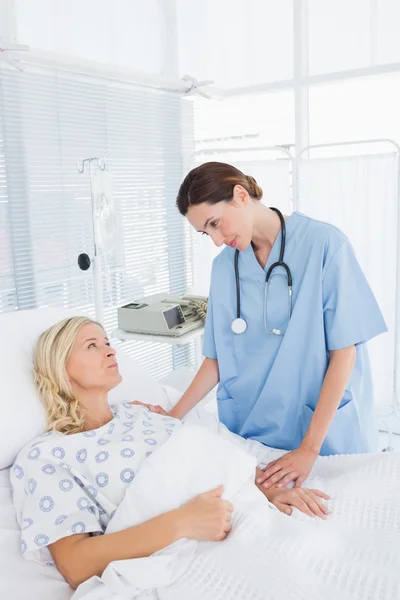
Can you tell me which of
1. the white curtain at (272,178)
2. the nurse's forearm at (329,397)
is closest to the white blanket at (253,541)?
the nurse's forearm at (329,397)

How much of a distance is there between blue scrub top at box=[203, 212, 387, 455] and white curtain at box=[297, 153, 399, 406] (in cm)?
132

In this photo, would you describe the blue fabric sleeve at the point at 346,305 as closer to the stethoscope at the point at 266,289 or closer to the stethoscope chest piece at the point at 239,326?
the stethoscope at the point at 266,289

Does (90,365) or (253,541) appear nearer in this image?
(253,541)

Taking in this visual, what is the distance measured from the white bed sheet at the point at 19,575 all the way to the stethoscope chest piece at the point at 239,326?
78 centimetres

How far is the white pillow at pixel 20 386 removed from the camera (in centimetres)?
153

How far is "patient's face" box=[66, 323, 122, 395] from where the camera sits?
156cm

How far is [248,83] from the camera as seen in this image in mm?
3715

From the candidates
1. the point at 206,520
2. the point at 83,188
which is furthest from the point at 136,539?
the point at 83,188

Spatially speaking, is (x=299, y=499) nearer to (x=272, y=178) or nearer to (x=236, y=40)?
(x=272, y=178)

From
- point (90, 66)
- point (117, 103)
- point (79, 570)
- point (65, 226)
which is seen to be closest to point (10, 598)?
point (79, 570)

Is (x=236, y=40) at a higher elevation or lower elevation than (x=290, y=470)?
higher

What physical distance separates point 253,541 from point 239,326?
0.68 meters

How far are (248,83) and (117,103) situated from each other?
37.3 inches

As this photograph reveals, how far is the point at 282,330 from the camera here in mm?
1685
